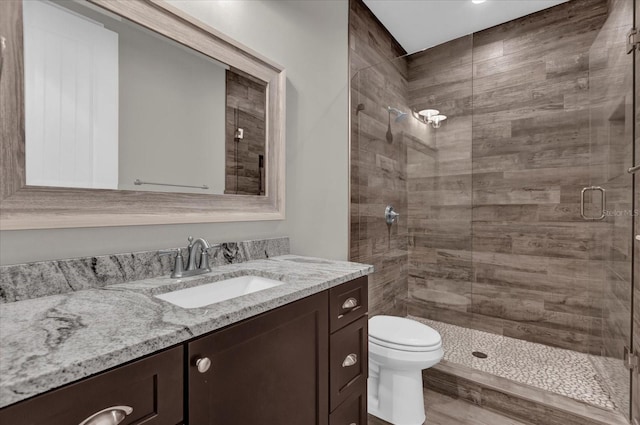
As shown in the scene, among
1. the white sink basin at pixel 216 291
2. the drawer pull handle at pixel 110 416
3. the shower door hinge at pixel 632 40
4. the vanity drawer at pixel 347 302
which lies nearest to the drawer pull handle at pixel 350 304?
the vanity drawer at pixel 347 302

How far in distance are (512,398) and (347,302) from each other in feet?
4.28

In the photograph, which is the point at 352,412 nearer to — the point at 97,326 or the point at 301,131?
the point at 97,326

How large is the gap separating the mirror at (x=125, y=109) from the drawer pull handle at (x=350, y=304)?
0.71 meters

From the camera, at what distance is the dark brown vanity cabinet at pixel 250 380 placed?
1.76 feet

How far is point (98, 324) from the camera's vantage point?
0.68 m

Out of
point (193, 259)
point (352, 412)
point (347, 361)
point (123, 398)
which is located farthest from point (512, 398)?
point (123, 398)

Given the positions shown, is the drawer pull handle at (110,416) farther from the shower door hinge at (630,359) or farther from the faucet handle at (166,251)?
the shower door hinge at (630,359)

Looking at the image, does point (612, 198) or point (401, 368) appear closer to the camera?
point (401, 368)

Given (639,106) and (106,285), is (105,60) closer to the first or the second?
(106,285)

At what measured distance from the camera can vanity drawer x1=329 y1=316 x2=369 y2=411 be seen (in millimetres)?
1167

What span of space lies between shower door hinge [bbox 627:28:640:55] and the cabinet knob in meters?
2.34

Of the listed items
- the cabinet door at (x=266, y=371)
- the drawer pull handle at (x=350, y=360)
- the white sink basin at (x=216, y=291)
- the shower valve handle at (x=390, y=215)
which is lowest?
the drawer pull handle at (x=350, y=360)

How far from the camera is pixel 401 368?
1.68 meters

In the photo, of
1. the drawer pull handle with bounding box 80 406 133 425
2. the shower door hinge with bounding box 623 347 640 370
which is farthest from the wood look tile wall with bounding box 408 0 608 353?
the drawer pull handle with bounding box 80 406 133 425
